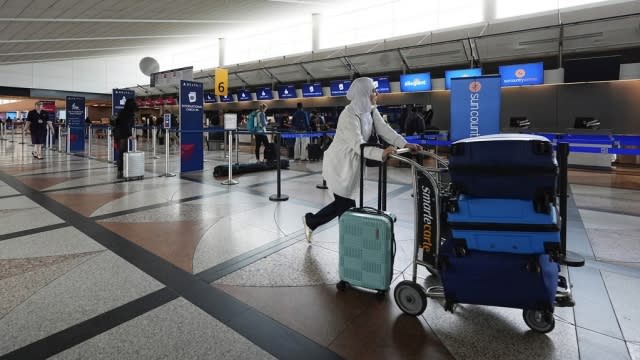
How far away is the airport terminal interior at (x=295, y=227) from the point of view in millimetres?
1922

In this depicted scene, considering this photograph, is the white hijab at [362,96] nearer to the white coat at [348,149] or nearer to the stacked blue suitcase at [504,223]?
the white coat at [348,149]

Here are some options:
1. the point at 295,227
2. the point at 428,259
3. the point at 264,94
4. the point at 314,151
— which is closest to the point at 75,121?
the point at 264,94

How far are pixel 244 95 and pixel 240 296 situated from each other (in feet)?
60.9

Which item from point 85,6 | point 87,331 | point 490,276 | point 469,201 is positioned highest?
point 85,6

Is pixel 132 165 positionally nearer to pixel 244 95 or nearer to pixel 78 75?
pixel 244 95

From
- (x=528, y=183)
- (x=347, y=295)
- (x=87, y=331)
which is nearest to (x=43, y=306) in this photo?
(x=87, y=331)

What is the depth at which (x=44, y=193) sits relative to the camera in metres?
5.97

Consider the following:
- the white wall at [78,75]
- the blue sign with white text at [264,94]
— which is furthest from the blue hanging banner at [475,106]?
the white wall at [78,75]

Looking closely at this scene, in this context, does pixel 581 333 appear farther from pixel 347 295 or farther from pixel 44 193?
pixel 44 193

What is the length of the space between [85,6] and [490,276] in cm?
1063

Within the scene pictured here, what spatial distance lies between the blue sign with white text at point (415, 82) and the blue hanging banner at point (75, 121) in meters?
12.8

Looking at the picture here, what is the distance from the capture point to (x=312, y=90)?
16359 millimetres

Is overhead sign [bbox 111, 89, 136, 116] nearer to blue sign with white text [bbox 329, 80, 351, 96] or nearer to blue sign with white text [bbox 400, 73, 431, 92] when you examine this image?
blue sign with white text [bbox 329, 80, 351, 96]

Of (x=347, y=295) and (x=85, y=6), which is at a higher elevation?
(x=85, y=6)
